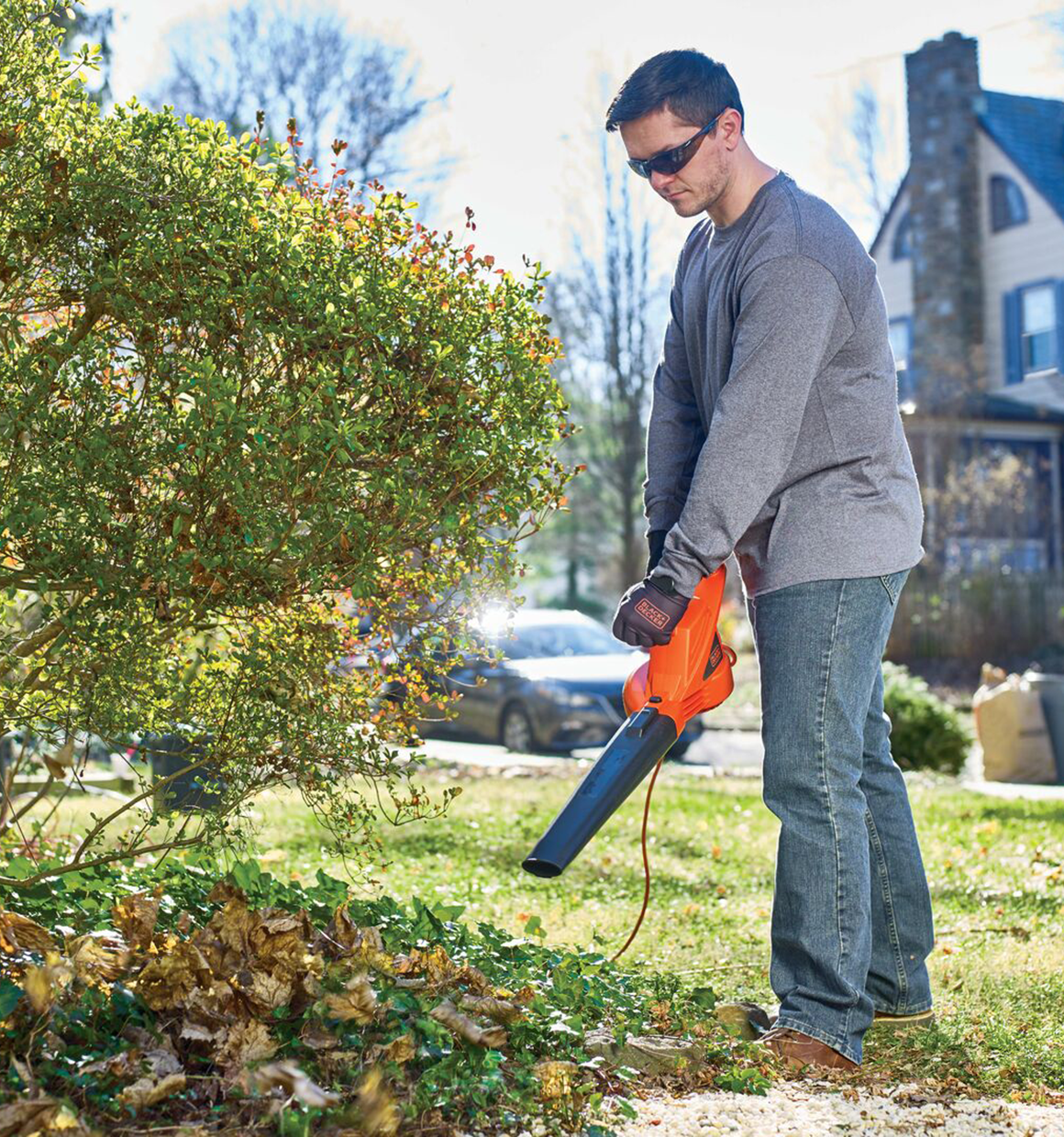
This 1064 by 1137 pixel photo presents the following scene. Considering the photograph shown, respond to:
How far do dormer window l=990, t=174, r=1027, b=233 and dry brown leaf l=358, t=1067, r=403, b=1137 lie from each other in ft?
80.3

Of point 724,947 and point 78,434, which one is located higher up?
point 78,434

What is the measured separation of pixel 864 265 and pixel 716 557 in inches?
31.6

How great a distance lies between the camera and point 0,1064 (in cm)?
242

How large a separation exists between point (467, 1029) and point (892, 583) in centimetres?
145

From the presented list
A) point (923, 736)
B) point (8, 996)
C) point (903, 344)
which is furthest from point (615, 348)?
point (8, 996)

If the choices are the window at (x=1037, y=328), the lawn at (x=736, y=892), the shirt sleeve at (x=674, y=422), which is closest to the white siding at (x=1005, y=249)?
the window at (x=1037, y=328)

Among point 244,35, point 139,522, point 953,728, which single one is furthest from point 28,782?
point 244,35


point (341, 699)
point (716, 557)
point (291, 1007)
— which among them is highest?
point (716, 557)

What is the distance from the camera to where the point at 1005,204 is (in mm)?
24750

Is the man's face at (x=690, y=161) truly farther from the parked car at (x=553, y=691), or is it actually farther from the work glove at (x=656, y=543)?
the parked car at (x=553, y=691)

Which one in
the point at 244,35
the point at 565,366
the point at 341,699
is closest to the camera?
the point at 341,699

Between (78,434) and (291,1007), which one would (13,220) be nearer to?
(78,434)

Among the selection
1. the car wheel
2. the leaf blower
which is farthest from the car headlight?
the leaf blower

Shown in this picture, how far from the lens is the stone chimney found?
80.7 feet
